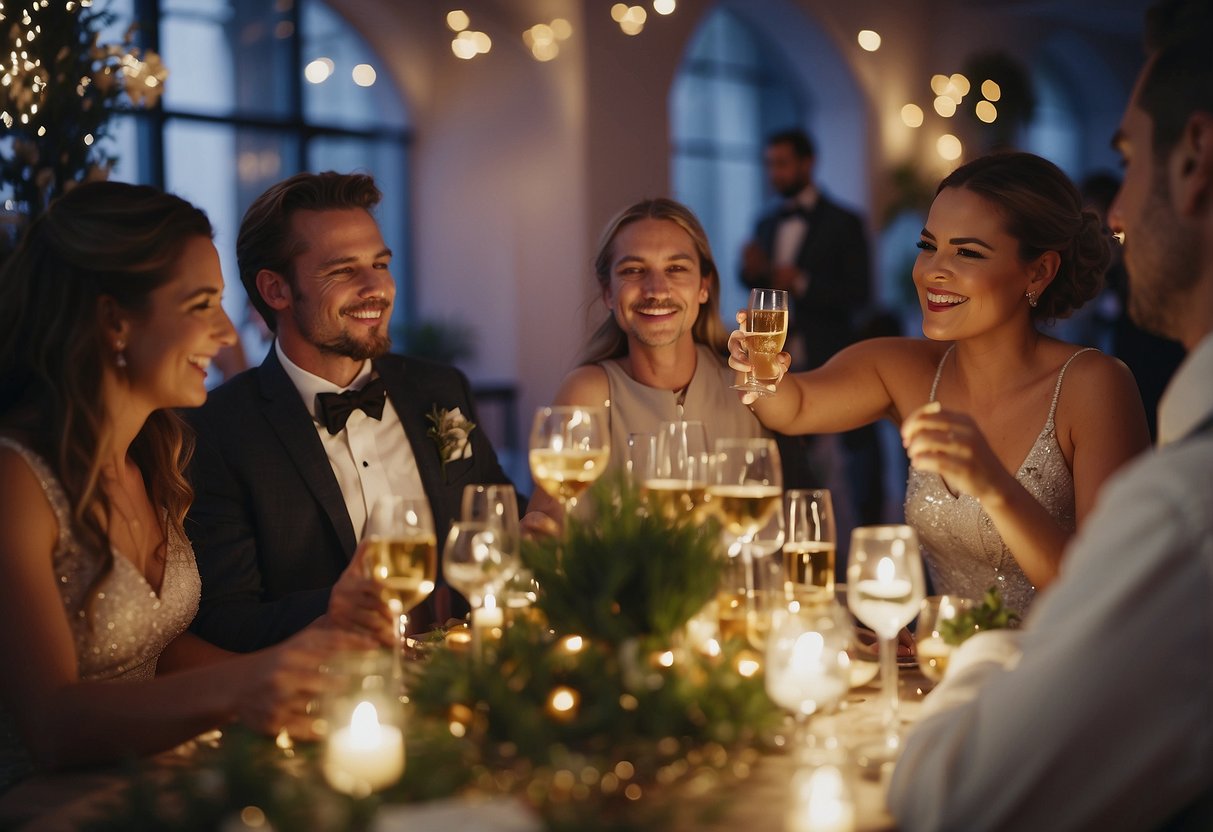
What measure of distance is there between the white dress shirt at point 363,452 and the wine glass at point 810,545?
1290mm

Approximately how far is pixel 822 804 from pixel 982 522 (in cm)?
153

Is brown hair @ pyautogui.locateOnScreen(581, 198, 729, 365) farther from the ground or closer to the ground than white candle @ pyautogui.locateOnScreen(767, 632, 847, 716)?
farther from the ground

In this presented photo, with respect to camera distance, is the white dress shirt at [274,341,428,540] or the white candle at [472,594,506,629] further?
the white dress shirt at [274,341,428,540]

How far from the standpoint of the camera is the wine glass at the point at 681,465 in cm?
187

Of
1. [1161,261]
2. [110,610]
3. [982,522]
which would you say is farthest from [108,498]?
[982,522]

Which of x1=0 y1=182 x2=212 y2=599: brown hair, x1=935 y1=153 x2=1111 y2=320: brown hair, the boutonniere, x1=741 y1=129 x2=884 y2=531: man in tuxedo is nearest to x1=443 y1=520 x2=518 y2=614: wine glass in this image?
x1=0 y1=182 x2=212 y2=599: brown hair

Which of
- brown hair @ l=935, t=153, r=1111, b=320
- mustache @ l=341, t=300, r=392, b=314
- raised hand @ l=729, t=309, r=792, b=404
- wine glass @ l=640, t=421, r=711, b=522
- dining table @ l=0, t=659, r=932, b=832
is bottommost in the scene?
dining table @ l=0, t=659, r=932, b=832

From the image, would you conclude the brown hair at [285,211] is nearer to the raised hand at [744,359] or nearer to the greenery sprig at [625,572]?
the raised hand at [744,359]

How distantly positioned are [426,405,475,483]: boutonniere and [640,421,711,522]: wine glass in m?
1.31

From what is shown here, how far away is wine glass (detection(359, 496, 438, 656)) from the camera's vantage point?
1.79m

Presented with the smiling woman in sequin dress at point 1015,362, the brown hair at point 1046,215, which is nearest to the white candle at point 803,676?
the smiling woman in sequin dress at point 1015,362

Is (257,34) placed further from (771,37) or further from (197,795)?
(197,795)

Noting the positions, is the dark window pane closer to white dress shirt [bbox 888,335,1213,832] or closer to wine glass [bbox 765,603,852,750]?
wine glass [bbox 765,603,852,750]

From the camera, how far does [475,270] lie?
29.8ft
